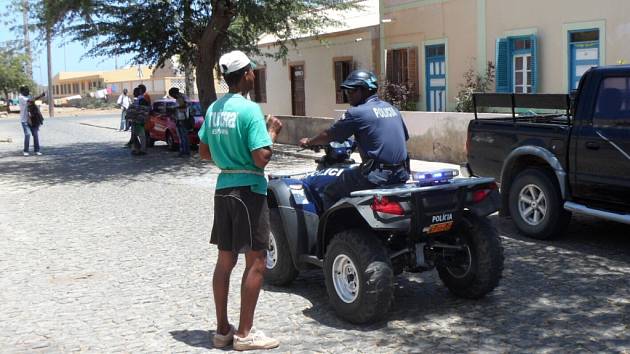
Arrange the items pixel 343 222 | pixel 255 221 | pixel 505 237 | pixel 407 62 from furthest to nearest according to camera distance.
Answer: pixel 407 62 → pixel 505 237 → pixel 343 222 → pixel 255 221

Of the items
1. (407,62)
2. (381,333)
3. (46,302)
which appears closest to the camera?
(381,333)

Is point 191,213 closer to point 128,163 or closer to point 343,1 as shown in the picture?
point 128,163

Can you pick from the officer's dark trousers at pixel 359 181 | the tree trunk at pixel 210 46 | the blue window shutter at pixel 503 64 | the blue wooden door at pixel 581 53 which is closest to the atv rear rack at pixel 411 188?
the officer's dark trousers at pixel 359 181

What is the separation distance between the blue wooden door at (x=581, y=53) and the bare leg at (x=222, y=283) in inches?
452

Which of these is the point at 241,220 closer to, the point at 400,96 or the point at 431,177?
the point at 431,177

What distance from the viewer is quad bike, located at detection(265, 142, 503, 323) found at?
4910 millimetres

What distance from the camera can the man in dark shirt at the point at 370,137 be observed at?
5.28 m

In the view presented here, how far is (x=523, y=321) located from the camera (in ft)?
16.7

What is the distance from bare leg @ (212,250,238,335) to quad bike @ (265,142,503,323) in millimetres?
876

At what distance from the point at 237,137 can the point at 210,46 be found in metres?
13.7

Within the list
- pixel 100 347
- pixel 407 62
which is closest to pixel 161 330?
pixel 100 347

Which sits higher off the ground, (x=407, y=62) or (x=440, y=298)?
(x=407, y=62)

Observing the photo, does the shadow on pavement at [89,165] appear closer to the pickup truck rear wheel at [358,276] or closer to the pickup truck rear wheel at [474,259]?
the pickup truck rear wheel at [358,276]

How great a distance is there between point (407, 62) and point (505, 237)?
12.2 m
